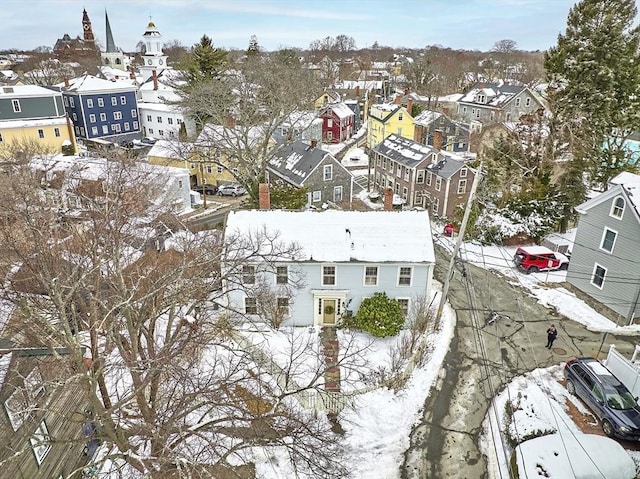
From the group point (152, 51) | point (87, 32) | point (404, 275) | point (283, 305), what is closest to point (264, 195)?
point (283, 305)

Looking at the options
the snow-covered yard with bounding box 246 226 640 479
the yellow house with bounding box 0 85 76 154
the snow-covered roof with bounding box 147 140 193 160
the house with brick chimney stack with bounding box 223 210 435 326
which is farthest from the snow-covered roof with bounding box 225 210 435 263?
the yellow house with bounding box 0 85 76 154

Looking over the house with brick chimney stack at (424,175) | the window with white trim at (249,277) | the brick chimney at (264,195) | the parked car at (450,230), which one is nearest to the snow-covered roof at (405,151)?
the house with brick chimney stack at (424,175)

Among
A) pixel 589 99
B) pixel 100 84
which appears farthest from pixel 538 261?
pixel 100 84

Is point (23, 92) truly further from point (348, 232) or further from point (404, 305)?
point (404, 305)

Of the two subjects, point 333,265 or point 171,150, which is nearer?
point 333,265

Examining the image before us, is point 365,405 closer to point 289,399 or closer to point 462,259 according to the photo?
point 289,399

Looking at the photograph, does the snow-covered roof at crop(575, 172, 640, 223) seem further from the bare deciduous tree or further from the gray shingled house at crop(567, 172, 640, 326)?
the bare deciduous tree
